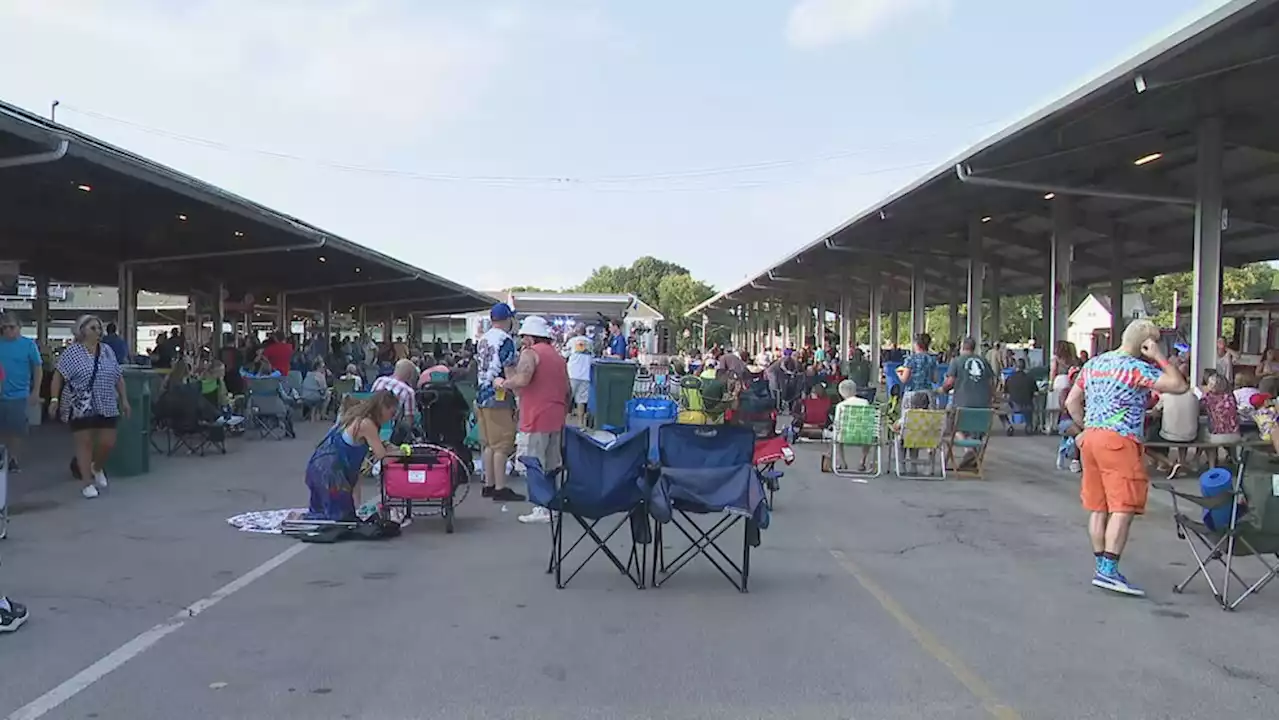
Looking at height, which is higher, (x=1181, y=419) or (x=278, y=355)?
(x=278, y=355)

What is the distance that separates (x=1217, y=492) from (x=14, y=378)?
999 cm

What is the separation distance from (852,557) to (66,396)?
742cm

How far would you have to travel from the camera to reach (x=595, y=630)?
6.23 meters

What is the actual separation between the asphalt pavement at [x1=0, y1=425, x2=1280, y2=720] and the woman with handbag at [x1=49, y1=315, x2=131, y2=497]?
3.81 feet

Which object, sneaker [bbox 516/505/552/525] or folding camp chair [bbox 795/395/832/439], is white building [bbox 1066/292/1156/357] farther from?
sneaker [bbox 516/505/552/525]

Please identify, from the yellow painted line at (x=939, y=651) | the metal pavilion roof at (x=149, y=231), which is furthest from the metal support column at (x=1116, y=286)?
the yellow painted line at (x=939, y=651)

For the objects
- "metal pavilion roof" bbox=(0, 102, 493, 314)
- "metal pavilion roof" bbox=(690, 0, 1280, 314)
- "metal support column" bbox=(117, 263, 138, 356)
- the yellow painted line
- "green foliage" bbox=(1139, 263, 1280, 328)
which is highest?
"green foliage" bbox=(1139, 263, 1280, 328)

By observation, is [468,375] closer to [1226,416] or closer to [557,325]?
[1226,416]

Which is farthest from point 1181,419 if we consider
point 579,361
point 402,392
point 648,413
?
point 579,361

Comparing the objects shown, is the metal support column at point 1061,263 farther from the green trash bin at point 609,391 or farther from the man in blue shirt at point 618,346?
the green trash bin at point 609,391

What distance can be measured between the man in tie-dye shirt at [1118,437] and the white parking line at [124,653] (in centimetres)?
547

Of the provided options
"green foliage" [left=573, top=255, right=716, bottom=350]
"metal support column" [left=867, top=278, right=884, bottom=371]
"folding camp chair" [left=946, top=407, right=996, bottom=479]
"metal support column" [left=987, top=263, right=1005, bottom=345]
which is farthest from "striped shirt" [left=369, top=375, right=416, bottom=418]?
"green foliage" [left=573, top=255, right=716, bottom=350]

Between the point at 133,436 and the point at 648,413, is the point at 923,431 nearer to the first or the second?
the point at 648,413

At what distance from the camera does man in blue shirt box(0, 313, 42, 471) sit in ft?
34.1
